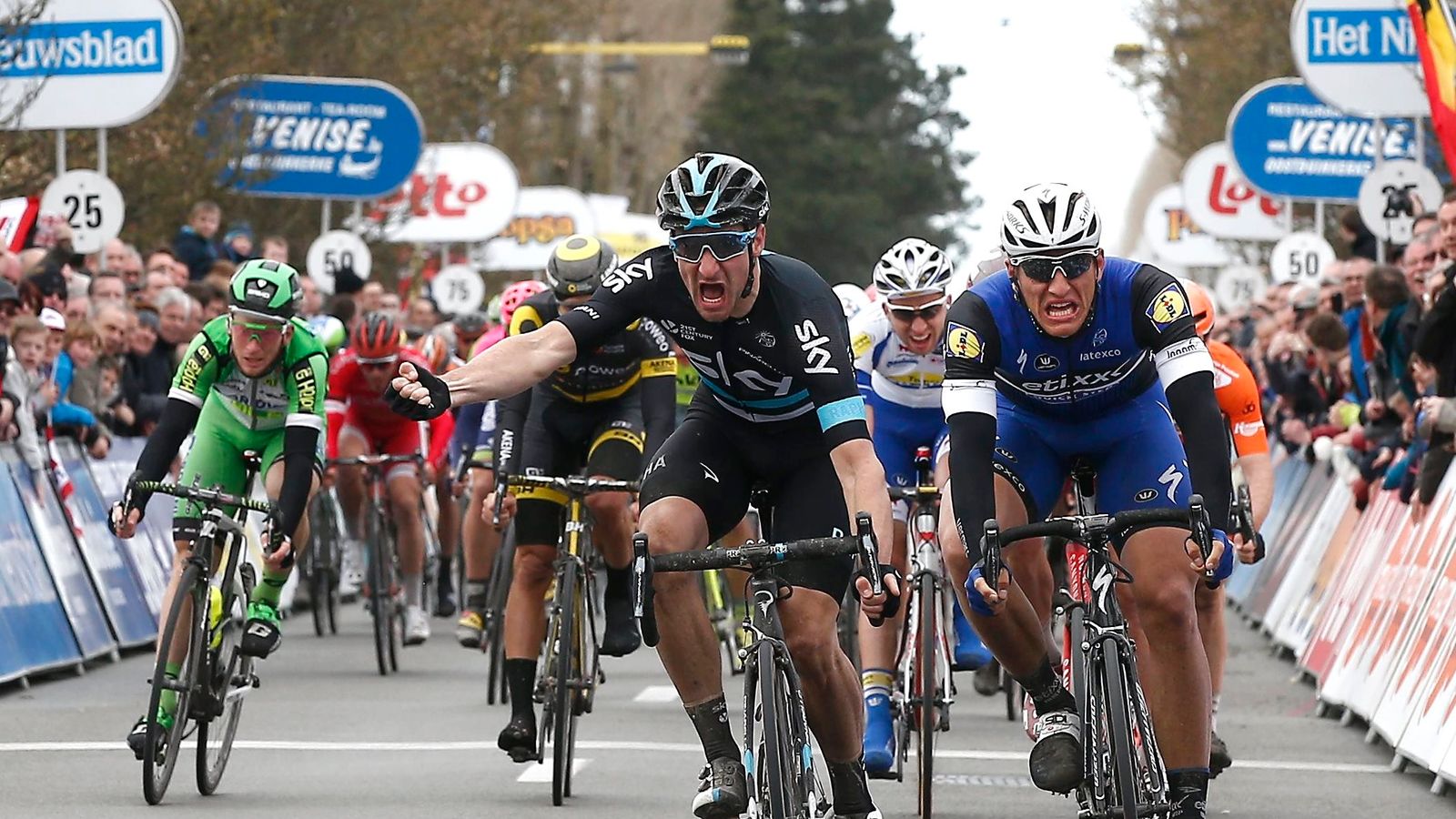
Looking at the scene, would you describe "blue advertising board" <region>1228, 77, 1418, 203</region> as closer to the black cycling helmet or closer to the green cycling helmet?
the black cycling helmet

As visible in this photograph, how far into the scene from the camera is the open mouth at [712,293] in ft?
26.3

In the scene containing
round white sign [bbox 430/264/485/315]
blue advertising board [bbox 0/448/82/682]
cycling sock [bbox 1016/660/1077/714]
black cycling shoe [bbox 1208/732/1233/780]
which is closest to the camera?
cycling sock [bbox 1016/660/1077/714]

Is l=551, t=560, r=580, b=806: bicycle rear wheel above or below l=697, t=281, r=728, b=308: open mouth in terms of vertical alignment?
below

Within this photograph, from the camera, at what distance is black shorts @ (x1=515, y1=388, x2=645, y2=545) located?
12023 millimetres

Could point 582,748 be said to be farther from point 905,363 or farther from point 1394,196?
point 1394,196

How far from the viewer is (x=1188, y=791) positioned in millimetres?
8547

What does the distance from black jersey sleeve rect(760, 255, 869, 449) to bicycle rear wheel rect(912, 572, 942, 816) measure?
2.32 metres

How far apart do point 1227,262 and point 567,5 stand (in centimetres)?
1272

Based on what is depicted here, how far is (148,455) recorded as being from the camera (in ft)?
35.4

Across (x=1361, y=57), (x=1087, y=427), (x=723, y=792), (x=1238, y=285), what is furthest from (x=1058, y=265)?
(x=1238, y=285)

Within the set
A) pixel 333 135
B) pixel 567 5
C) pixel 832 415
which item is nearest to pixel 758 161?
pixel 567 5

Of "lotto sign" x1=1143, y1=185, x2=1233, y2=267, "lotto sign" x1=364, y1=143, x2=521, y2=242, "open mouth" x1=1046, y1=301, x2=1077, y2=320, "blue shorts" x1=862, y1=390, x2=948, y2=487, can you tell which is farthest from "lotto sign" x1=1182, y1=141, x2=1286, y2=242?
"open mouth" x1=1046, y1=301, x2=1077, y2=320

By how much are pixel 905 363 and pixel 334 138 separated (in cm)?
1895

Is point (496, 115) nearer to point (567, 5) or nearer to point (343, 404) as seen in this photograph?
point (567, 5)
